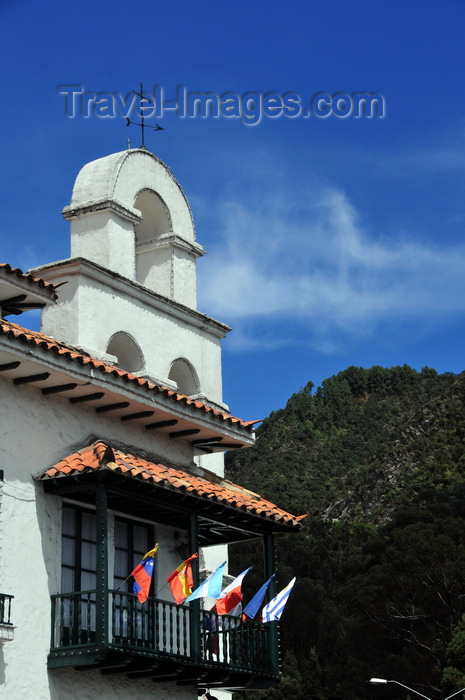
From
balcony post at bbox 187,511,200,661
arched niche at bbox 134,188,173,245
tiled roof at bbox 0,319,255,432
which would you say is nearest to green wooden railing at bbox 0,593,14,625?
balcony post at bbox 187,511,200,661

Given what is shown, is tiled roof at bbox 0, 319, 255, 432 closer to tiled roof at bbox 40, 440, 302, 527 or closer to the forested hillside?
tiled roof at bbox 40, 440, 302, 527

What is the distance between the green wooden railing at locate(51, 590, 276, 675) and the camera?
15087 millimetres

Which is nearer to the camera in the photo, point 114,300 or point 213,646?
point 213,646

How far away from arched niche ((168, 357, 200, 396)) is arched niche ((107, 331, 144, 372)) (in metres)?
1.50

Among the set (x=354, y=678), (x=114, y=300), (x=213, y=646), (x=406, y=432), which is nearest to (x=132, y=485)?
(x=213, y=646)

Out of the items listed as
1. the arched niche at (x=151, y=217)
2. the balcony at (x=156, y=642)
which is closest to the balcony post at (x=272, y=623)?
the balcony at (x=156, y=642)

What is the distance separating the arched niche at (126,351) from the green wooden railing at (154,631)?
596 cm

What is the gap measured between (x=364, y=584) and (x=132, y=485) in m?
38.2

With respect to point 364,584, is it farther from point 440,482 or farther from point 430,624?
point 440,482

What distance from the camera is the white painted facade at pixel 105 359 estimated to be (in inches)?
593

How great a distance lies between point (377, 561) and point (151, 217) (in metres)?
34.0

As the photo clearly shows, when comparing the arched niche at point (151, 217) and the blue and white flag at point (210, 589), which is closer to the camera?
the blue and white flag at point (210, 589)

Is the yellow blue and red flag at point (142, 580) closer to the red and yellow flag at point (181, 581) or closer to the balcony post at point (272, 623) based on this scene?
the red and yellow flag at point (181, 581)

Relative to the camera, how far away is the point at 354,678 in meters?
47.5
